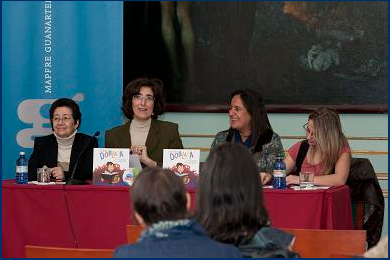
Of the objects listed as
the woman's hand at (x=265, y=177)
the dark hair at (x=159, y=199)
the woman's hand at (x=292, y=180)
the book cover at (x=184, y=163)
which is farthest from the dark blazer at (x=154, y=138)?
the dark hair at (x=159, y=199)

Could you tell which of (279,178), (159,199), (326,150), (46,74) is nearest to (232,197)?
(159,199)

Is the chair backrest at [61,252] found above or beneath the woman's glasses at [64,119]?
beneath

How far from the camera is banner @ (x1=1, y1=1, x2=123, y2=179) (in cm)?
639

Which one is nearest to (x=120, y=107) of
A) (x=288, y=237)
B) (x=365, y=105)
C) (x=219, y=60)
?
(x=219, y=60)

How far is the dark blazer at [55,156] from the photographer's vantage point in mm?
5633

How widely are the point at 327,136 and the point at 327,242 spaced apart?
6.70 feet

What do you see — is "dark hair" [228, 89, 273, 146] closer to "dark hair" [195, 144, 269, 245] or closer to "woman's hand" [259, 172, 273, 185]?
"woman's hand" [259, 172, 273, 185]

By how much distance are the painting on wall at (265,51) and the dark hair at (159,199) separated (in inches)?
168

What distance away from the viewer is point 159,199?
101 inches

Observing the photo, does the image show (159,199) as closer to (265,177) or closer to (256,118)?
(265,177)

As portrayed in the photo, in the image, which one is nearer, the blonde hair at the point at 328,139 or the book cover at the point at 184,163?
the book cover at the point at 184,163

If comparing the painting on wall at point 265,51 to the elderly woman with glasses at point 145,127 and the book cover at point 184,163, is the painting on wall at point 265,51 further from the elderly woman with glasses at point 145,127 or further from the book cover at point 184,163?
the book cover at point 184,163

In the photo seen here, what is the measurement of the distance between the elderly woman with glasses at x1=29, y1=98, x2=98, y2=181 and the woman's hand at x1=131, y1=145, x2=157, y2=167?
283 millimetres

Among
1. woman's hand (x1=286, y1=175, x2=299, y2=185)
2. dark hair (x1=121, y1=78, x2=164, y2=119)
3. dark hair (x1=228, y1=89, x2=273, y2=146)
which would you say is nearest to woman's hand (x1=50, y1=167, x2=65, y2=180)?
dark hair (x1=121, y1=78, x2=164, y2=119)
